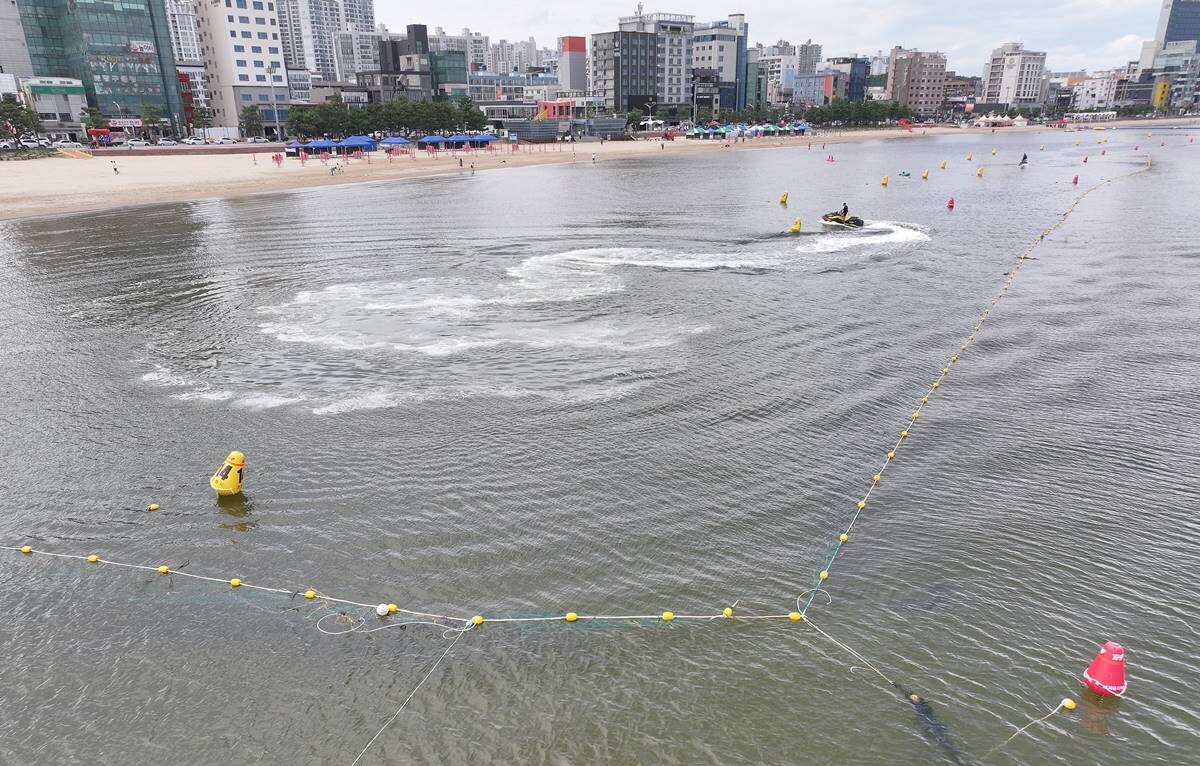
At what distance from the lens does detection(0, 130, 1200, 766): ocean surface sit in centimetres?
1084

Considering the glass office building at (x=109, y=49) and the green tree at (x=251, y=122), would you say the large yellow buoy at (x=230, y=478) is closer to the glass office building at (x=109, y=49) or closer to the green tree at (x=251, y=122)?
the green tree at (x=251, y=122)

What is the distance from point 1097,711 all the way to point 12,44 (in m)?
193

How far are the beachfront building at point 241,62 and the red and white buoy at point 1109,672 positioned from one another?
6530 inches

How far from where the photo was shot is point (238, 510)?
52.5 ft

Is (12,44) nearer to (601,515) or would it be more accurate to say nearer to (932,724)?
(601,515)

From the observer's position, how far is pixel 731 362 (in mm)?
24500

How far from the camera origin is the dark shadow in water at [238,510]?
1549 cm

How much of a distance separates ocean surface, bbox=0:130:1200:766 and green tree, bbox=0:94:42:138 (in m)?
102

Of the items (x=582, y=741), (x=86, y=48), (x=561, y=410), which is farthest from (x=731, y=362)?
(x=86, y=48)

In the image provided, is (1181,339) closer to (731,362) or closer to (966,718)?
(731,362)

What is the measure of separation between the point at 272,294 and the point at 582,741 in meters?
29.5

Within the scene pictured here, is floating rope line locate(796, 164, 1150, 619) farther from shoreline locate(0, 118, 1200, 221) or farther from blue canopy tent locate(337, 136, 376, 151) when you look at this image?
blue canopy tent locate(337, 136, 376, 151)

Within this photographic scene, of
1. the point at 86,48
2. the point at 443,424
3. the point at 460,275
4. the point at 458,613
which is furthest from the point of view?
the point at 86,48

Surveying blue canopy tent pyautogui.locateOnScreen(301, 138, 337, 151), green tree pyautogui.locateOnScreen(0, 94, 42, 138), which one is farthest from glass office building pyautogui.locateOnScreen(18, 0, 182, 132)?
blue canopy tent pyautogui.locateOnScreen(301, 138, 337, 151)
